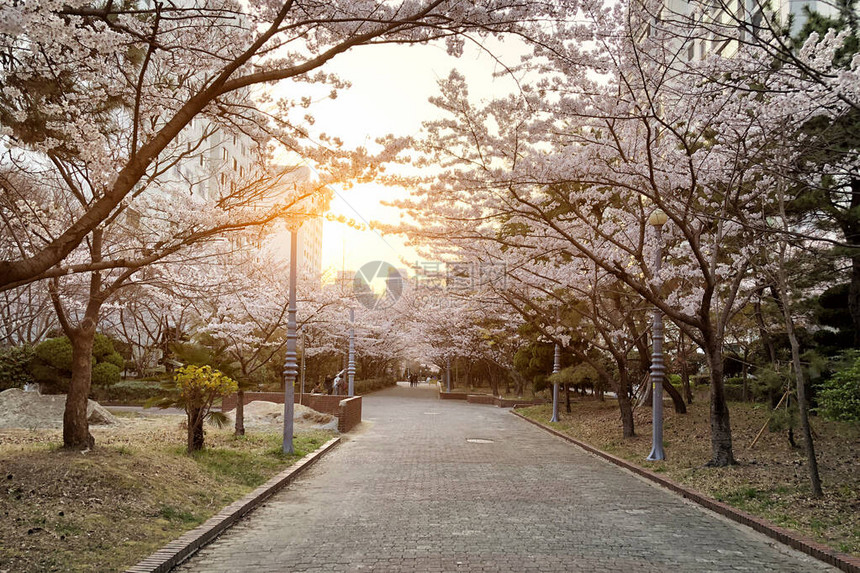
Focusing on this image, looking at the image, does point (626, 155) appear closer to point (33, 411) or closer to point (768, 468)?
point (768, 468)

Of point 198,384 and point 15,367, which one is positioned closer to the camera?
point 198,384

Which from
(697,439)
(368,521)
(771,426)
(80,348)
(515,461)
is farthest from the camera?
(697,439)

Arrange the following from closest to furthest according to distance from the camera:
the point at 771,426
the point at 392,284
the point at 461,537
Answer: the point at 461,537 → the point at 771,426 → the point at 392,284

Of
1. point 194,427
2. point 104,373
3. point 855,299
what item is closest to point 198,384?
point 194,427

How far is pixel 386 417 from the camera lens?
27406mm

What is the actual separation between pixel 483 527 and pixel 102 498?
4226 mm

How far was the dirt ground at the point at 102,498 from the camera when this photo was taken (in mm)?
5727

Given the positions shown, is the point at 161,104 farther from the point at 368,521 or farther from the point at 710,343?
the point at 710,343

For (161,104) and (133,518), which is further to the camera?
(161,104)

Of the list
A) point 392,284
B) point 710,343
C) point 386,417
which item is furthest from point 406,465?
point 392,284

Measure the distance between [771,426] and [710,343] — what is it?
2.30 metres

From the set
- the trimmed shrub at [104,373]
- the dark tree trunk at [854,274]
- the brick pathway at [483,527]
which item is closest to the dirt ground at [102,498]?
the brick pathway at [483,527]

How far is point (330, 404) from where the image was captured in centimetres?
2602

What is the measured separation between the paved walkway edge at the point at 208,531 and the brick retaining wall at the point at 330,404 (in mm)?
8421
